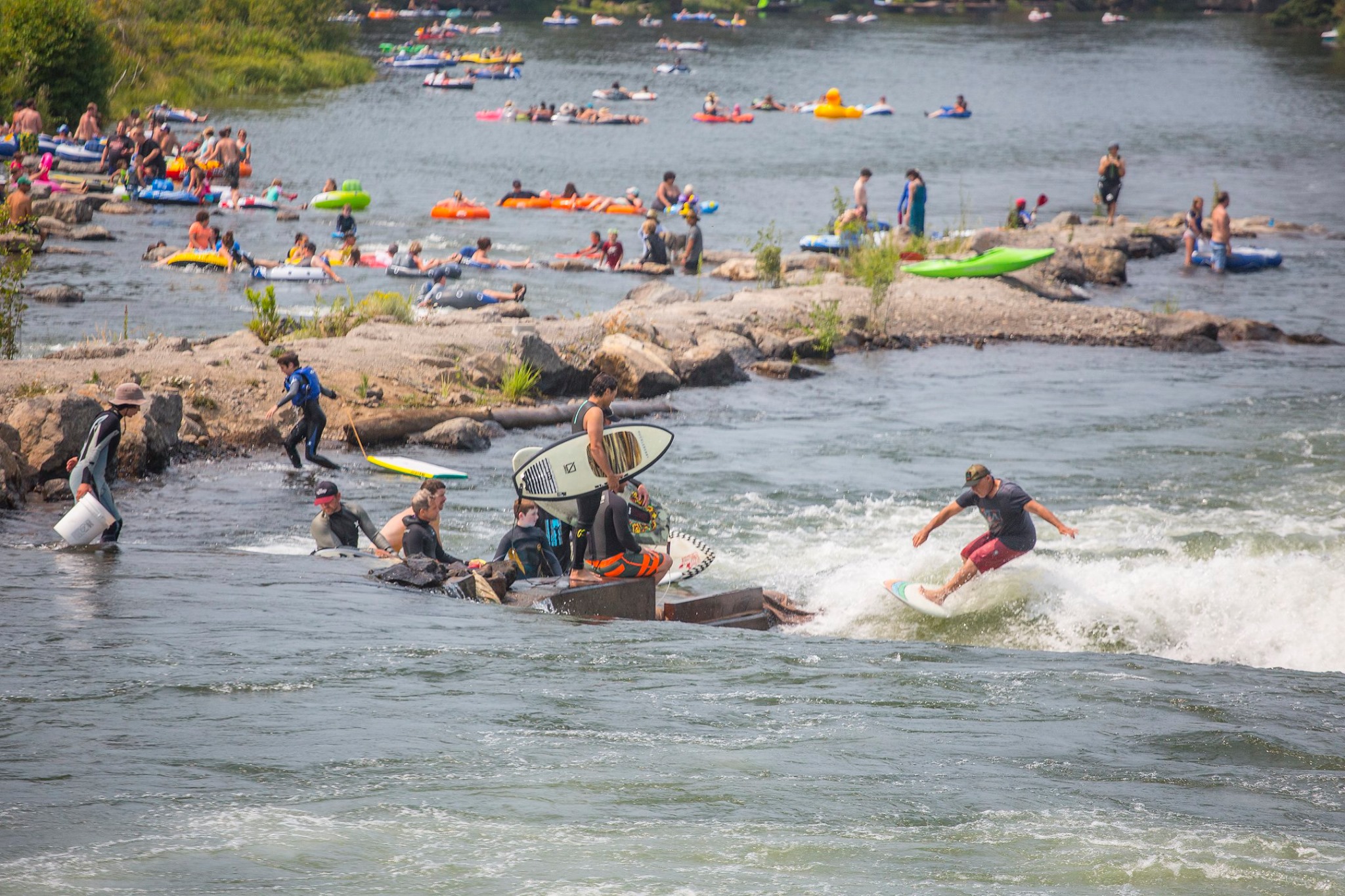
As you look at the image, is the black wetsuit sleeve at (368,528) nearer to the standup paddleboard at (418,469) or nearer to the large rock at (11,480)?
the standup paddleboard at (418,469)

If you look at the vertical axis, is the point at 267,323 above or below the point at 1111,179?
below

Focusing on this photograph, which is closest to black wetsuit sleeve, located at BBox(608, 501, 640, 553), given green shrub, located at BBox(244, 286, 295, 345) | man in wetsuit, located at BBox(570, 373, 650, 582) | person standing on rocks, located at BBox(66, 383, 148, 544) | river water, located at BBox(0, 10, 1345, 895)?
man in wetsuit, located at BBox(570, 373, 650, 582)

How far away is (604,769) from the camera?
8523 millimetres

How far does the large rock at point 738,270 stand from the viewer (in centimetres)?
3288

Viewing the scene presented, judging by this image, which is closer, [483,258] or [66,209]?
[483,258]

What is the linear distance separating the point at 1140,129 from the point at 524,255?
37.7 m

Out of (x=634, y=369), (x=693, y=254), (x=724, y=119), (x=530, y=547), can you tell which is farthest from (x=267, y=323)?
(x=724, y=119)

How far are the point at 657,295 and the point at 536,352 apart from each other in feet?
24.2

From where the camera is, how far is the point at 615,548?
12867 millimetres

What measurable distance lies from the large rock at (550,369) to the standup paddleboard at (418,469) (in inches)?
153

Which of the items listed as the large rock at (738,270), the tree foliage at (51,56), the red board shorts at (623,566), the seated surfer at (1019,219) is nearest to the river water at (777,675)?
the red board shorts at (623,566)

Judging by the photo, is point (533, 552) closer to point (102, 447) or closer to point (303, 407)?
point (102, 447)

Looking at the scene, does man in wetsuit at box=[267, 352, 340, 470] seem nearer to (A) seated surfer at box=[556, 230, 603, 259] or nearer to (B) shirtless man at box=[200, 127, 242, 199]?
(A) seated surfer at box=[556, 230, 603, 259]

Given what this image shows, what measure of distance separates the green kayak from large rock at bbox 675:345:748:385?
8.46 m
